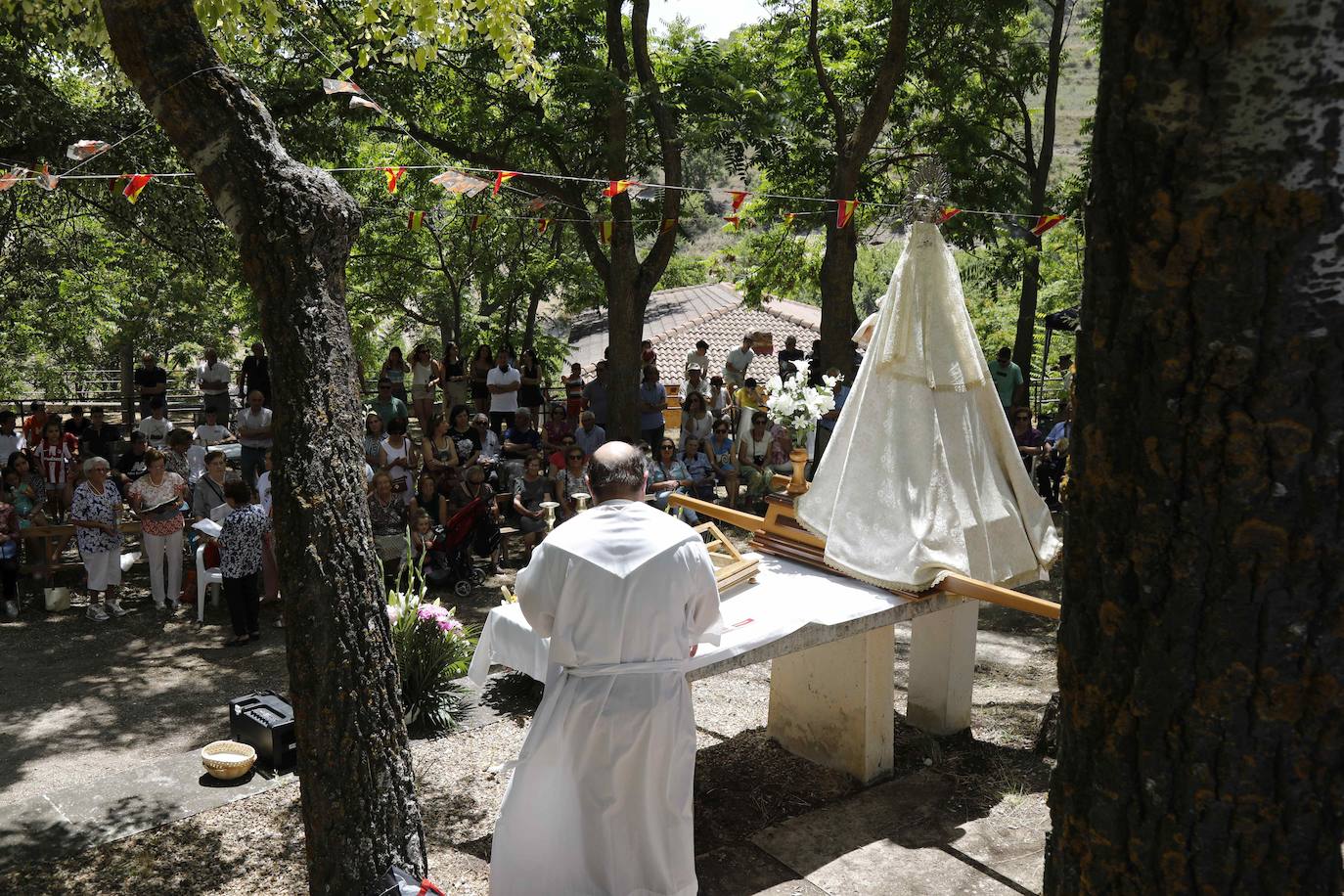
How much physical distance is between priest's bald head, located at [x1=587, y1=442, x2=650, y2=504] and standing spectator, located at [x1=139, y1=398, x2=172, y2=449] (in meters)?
11.1

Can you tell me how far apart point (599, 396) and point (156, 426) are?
17.8ft

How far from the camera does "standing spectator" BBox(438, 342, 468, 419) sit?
16.9 meters

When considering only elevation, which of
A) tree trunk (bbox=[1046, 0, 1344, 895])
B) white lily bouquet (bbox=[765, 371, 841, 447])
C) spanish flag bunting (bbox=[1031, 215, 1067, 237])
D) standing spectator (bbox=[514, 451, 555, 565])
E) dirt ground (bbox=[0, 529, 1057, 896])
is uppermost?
spanish flag bunting (bbox=[1031, 215, 1067, 237])

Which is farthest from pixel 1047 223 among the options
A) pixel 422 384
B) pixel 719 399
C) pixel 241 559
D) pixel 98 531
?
pixel 98 531

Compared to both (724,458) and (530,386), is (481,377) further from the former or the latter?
(724,458)

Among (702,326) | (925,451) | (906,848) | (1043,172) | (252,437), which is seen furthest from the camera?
(702,326)

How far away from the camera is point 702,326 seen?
1156 inches

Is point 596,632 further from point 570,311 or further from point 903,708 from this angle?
point 570,311

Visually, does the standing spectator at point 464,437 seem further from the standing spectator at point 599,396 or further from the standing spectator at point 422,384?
the standing spectator at point 422,384

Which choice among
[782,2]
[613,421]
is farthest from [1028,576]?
[782,2]

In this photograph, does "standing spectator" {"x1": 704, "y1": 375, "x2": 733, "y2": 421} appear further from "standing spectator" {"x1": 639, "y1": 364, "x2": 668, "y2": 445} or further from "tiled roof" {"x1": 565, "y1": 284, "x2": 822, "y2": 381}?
"tiled roof" {"x1": 565, "y1": 284, "x2": 822, "y2": 381}

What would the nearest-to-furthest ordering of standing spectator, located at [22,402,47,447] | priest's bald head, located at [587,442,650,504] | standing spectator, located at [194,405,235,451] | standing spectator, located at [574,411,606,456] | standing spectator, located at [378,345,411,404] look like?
1. priest's bald head, located at [587,442,650,504]
2. standing spectator, located at [22,402,47,447]
3. standing spectator, located at [574,411,606,456]
4. standing spectator, located at [194,405,235,451]
5. standing spectator, located at [378,345,411,404]

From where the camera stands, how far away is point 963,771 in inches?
263

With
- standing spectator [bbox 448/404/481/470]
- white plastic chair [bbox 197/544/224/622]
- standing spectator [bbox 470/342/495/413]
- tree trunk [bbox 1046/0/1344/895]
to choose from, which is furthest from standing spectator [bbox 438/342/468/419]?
tree trunk [bbox 1046/0/1344/895]
